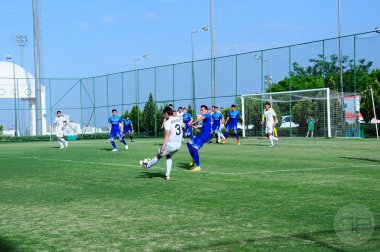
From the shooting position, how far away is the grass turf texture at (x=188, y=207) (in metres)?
6.27

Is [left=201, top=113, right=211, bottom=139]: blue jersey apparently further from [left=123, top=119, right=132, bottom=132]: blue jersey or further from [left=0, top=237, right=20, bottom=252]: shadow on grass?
[left=123, top=119, right=132, bottom=132]: blue jersey

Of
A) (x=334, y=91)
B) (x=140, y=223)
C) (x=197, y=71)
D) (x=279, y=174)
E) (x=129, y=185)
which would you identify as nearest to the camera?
(x=140, y=223)

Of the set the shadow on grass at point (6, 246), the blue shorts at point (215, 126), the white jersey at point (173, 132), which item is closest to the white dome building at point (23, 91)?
the blue shorts at point (215, 126)

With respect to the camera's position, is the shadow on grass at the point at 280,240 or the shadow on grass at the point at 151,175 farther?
the shadow on grass at the point at 151,175

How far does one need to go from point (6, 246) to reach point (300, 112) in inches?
1283

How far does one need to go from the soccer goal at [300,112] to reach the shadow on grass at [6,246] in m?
29.2

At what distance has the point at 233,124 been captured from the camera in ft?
100

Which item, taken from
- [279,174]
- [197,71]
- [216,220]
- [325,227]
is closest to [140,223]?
[216,220]

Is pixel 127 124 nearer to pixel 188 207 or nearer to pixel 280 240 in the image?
pixel 188 207

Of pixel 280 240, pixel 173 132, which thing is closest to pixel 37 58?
pixel 173 132

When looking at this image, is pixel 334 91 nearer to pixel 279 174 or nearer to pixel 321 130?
pixel 321 130

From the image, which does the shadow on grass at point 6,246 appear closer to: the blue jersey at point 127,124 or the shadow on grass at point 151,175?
the shadow on grass at point 151,175

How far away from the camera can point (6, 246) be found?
247 inches

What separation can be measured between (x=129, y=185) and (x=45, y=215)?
3667mm
